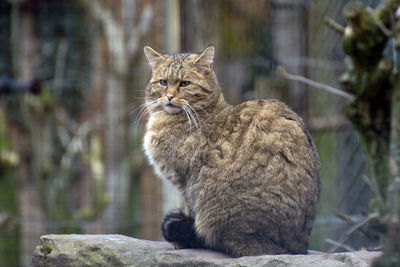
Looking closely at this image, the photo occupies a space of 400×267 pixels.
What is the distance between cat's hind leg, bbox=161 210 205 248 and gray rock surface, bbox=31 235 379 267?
66 mm

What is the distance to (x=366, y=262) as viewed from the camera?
8.96 feet

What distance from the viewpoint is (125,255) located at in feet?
9.89

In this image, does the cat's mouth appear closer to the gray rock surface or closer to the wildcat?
the wildcat

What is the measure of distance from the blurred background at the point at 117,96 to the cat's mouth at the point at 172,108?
1450 mm

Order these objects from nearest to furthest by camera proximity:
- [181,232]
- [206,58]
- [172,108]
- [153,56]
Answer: [181,232] → [172,108] → [206,58] → [153,56]

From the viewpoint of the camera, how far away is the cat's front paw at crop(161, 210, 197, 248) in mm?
3221

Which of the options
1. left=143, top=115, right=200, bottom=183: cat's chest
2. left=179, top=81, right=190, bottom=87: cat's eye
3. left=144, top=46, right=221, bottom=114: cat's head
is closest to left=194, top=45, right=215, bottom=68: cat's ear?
left=144, top=46, right=221, bottom=114: cat's head

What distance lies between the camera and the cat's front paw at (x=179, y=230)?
322 centimetres

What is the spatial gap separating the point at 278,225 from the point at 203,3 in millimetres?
3127

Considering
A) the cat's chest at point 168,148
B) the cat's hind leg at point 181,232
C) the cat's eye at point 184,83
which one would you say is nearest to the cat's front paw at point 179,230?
the cat's hind leg at point 181,232

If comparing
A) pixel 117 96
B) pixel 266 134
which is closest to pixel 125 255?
pixel 266 134

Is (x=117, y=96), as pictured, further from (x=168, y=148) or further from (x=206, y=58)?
(x=168, y=148)

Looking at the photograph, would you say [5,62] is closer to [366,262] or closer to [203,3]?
[203,3]

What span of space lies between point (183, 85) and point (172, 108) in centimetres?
16
